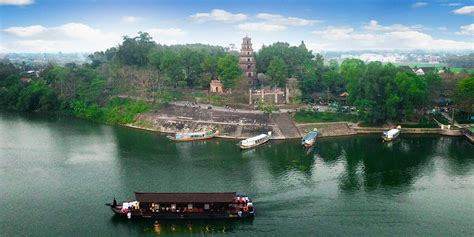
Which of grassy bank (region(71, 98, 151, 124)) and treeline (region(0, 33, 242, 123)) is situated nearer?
grassy bank (region(71, 98, 151, 124))

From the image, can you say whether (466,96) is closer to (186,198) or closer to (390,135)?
(390,135)

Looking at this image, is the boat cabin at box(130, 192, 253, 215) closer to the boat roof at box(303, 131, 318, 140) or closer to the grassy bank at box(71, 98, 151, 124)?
the boat roof at box(303, 131, 318, 140)

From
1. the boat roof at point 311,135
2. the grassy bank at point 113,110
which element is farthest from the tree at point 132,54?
the boat roof at point 311,135

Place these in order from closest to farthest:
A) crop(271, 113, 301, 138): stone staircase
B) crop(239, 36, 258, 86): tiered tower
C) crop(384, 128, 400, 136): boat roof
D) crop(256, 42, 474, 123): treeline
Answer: crop(384, 128, 400, 136): boat roof
crop(271, 113, 301, 138): stone staircase
crop(256, 42, 474, 123): treeline
crop(239, 36, 258, 86): tiered tower

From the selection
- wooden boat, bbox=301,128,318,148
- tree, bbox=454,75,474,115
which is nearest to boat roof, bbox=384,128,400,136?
wooden boat, bbox=301,128,318,148

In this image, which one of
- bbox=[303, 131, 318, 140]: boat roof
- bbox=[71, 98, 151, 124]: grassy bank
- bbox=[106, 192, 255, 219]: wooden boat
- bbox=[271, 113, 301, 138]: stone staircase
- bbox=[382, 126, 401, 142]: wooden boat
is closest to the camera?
bbox=[106, 192, 255, 219]: wooden boat

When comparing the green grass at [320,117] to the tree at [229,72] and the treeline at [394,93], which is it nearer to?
the treeline at [394,93]

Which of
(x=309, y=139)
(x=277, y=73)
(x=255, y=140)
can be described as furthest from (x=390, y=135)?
(x=277, y=73)

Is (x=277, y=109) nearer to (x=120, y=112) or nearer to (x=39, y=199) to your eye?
(x=120, y=112)
